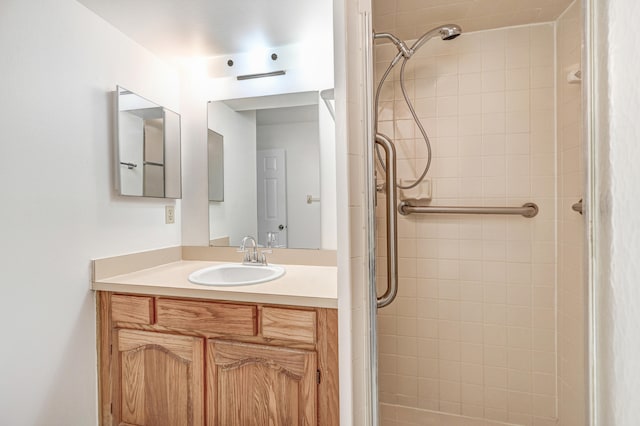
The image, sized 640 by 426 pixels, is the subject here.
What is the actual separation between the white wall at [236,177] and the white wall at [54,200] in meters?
0.49

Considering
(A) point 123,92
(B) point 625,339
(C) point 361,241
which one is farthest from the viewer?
(A) point 123,92

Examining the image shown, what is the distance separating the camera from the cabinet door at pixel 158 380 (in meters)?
1.27

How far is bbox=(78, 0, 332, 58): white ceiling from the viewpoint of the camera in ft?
4.44

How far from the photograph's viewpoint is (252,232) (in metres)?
1.80

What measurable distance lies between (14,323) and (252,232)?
1.02 m

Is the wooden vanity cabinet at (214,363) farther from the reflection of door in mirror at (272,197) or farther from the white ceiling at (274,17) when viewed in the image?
the white ceiling at (274,17)

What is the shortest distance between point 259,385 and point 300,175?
41.0 inches

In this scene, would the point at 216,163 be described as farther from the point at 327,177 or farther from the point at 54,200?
the point at 54,200

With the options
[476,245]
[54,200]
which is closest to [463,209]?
[476,245]

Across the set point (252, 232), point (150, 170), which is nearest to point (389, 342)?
point (252, 232)

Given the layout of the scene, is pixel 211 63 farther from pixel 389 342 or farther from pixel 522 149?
pixel 389 342

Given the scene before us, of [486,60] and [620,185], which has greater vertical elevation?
[486,60]

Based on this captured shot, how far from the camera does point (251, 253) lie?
5.68 feet

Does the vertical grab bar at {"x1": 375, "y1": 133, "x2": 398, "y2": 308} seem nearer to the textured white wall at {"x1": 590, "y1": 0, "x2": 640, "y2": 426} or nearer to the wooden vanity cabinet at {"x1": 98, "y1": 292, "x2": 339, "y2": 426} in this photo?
the wooden vanity cabinet at {"x1": 98, "y1": 292, "x2": 339, "y2": 426}
